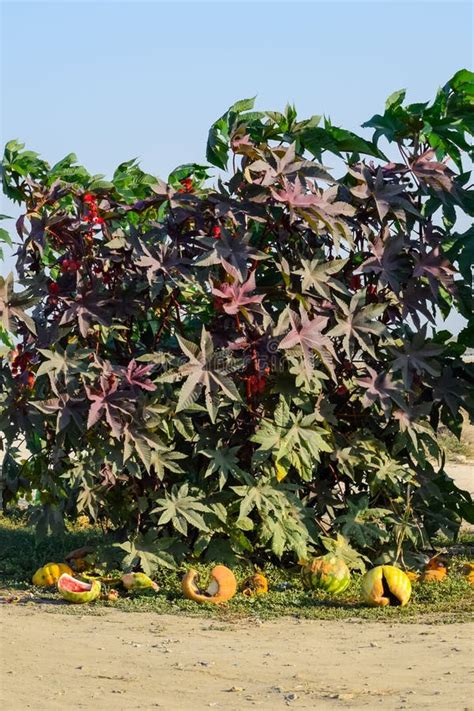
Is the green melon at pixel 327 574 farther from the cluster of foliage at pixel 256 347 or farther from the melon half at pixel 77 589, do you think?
the melon half at pixel 77 589

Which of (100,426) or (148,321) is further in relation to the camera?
(148,321)

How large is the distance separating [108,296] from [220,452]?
1.04m

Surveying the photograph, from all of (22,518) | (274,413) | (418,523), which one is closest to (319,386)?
(274,413)

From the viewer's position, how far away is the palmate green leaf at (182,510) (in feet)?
20.2

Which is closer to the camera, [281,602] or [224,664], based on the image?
[224,664]

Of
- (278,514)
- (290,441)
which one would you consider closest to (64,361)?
(290,441)

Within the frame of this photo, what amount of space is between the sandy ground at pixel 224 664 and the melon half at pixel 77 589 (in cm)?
23

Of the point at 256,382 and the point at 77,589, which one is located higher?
the point at 256,382

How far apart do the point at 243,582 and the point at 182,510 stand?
51 cm

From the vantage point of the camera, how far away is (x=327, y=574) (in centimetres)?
614

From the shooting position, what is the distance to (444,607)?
19.3 ft

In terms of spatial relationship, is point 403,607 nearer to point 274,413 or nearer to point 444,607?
point 444,607

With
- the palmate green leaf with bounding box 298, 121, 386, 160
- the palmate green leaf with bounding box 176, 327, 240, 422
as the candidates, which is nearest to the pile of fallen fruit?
the palmate green leaf with bounding box 176, 327, 240, 422

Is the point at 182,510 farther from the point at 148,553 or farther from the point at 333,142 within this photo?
the point at 333,142
